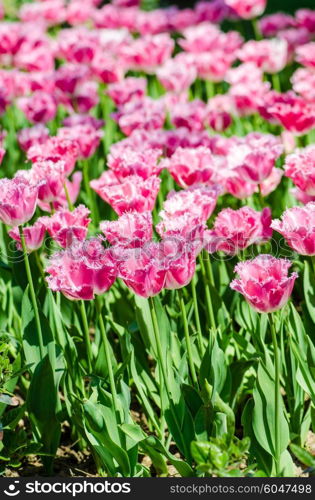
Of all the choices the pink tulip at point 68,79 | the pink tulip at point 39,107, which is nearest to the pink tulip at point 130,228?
the pink tulip at point 39,107

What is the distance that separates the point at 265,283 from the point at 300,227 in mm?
262

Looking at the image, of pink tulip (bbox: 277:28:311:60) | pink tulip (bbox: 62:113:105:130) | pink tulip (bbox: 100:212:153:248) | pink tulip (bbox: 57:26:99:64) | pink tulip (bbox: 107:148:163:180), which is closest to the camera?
pink tulip (bbox: 100:212:153:248)

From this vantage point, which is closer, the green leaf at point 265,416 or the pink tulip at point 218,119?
the green leaf at point 265,416

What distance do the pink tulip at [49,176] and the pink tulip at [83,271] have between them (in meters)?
0.63

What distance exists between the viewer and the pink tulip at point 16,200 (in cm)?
235

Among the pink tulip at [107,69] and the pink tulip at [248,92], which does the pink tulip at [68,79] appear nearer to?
the pink tulip at [107,69]

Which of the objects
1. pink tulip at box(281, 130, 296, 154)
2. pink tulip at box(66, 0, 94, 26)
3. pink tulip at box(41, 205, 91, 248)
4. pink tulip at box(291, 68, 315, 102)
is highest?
pink tulip at box(66, 0, 94, 26)

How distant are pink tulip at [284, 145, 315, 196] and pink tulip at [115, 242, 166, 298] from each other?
709 mm

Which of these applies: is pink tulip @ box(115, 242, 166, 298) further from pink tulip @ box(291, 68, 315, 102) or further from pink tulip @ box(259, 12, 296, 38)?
pink tulip @ box(259, 12, 296, 38)

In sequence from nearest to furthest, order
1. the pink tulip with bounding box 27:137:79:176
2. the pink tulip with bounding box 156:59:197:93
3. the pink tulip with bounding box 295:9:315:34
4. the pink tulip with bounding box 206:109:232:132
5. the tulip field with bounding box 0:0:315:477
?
the tulip field with bounding box 0:0:315:477 < the pink tulip with bounding box 27:137:79:176 < the pink tulip with bounding box 206:109:232:132 < the pink tulip with bounding box 156:59:197:93 < the pink tulip with bounding box 295:9:315:34

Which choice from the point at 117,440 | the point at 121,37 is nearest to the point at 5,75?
the point at 121,37

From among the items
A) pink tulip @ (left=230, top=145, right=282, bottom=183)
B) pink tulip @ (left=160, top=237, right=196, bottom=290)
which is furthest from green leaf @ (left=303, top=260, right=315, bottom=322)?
pink tulip @ (left=160, top=237, right=196, bottom=290)

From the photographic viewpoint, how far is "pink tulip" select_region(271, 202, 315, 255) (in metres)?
2.23

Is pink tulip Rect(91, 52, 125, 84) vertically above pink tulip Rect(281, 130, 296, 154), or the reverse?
pink tulip Rect(91, 52, 125, 84)
